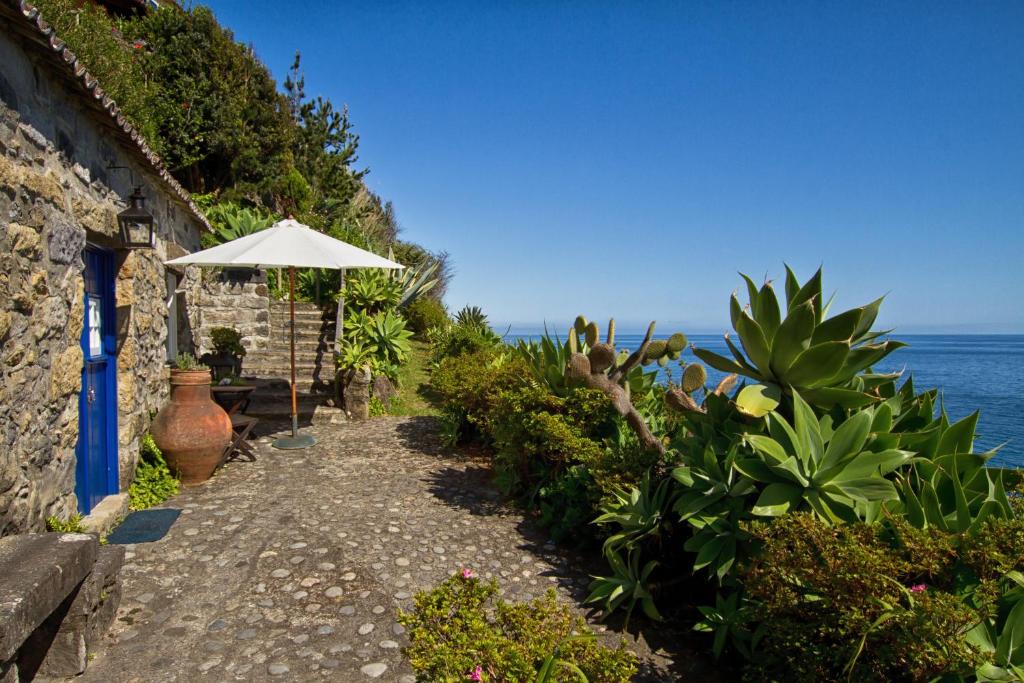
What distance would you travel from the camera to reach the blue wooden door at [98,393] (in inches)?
172

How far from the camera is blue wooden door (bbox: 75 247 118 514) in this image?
437 centimetres

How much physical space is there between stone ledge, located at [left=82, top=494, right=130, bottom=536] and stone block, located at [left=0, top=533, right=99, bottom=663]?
1.28 metres

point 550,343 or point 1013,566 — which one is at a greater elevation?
point 550,343

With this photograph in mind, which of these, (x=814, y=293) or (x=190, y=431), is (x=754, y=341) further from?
(x=190, y=431)

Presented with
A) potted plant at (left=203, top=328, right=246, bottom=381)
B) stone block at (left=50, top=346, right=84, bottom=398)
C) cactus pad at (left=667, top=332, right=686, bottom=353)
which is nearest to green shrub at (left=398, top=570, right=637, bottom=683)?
cactus pad at (left=667, top=332, right=686, bottom=353)

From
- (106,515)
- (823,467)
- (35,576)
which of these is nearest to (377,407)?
(106,515)

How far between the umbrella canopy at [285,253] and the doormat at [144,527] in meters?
2.43

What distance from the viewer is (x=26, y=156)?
332 cm

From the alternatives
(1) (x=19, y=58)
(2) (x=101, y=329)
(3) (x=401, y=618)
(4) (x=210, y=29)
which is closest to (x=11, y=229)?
(1) (x=19, y=58)

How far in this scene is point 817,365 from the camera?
9.42 feet

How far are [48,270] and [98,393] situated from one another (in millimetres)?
1553

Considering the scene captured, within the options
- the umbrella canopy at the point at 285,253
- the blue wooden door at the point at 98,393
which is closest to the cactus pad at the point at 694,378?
the umbrella canopy at the point at 285,253

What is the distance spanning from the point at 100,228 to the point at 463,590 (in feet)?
13.4

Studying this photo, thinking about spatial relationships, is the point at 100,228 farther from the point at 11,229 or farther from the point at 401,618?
the point at 401,618
